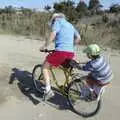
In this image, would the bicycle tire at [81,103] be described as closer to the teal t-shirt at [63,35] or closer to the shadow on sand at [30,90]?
the shadow on sand at [30,90]

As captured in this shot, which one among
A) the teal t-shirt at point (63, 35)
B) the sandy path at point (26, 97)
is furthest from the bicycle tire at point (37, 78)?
the teal t-shirt at point (63, 35)

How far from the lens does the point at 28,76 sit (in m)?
10.2

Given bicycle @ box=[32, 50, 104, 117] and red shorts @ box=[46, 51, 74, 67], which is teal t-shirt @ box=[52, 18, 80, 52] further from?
bicycle @ box=[32, 50, 104, 117]

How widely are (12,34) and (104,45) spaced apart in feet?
15.1

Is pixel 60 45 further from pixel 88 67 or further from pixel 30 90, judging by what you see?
pixel 30 90

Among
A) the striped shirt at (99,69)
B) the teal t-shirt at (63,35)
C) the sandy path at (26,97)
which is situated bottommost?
the sandy path at (26,97)

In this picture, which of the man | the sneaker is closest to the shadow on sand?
the sneaker

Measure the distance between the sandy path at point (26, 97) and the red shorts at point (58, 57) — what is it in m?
0.86

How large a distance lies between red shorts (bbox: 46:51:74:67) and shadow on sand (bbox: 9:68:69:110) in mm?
777

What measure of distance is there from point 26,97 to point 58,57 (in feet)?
3.95

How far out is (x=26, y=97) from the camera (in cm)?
879

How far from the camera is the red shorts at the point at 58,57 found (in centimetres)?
820

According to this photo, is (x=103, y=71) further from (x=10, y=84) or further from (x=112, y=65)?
(x=112, y=65)

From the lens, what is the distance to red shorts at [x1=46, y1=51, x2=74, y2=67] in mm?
8203
